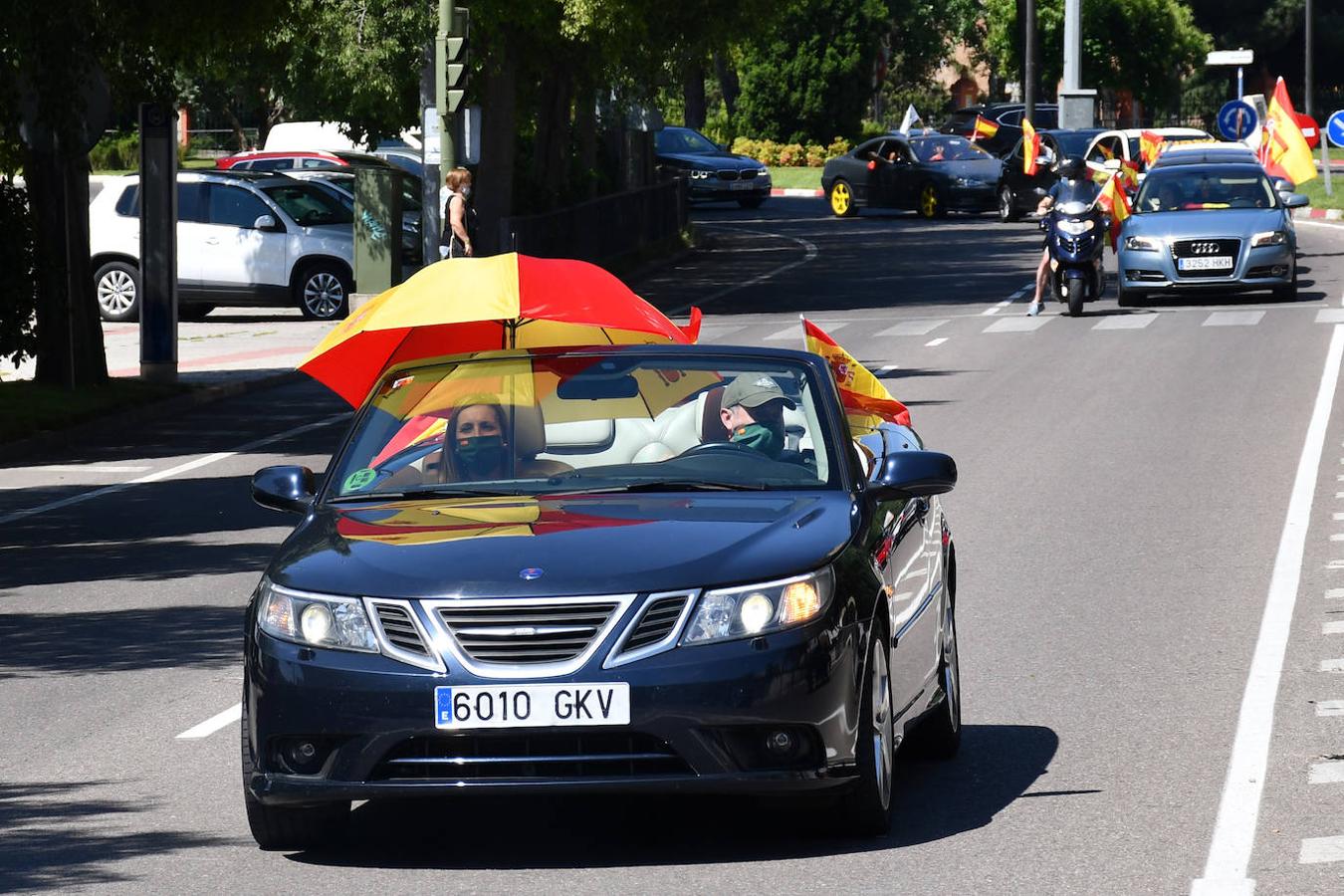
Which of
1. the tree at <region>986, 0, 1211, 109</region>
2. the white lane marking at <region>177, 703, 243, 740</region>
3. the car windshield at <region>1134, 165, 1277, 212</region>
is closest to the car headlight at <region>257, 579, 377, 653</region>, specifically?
the white lane marking at <region>177, 703, 243, 740</region>

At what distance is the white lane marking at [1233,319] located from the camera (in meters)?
28.4

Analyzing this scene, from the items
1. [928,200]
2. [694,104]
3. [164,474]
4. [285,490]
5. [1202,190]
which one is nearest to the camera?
[285,490]

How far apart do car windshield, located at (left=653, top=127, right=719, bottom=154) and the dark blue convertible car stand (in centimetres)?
5245

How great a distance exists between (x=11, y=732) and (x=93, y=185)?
25.8 metres

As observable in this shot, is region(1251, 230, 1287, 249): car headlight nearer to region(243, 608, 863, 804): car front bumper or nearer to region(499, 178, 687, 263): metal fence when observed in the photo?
region(499, 178, 687, 263): metal fence

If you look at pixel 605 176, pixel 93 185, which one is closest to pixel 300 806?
pixel 93 185

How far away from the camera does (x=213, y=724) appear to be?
916cm

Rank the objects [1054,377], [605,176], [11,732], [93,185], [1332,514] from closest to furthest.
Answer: [11,732], [1332,514], [1054,377], [93,185], [605,176]

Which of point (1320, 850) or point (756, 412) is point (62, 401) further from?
point (1320, 850)

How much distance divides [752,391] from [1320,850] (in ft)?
7.36

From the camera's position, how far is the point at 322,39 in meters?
34.2

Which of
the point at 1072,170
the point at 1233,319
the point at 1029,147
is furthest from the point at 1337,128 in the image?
the point at 1233,319

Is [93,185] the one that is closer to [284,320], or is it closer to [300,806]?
[284,320]

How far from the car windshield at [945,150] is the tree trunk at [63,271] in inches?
1194
